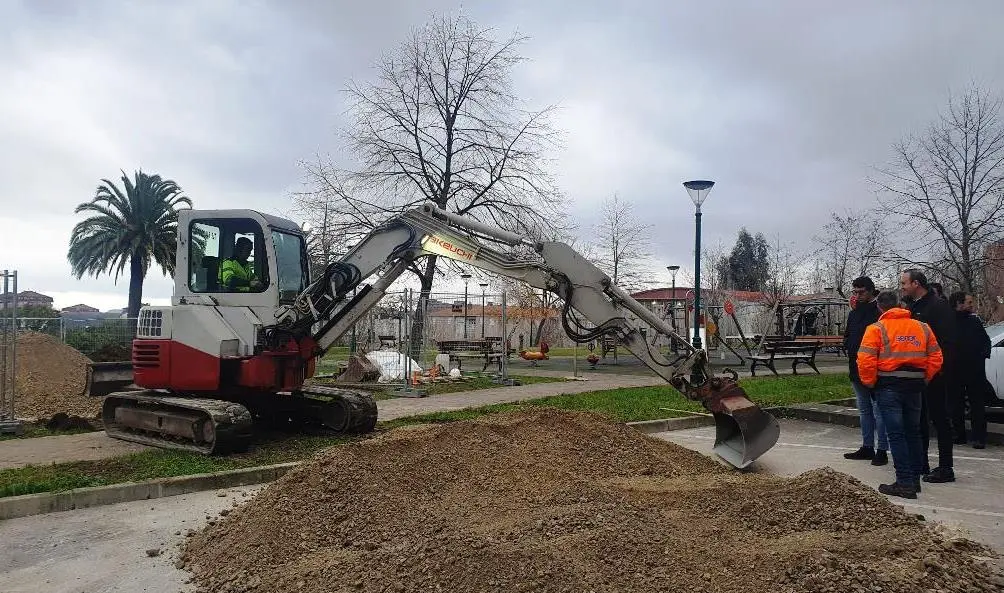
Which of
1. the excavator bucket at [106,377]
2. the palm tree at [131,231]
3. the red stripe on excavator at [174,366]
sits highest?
the palm tree at [131,231]

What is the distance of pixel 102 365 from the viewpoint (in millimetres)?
13422

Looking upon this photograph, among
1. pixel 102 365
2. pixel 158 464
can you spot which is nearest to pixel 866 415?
pixel 158 464

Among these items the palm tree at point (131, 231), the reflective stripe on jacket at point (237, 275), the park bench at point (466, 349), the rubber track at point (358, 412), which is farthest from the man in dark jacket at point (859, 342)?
the palm tree at point (131, 231)

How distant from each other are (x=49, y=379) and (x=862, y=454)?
15.3 metres

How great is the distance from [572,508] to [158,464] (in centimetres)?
513

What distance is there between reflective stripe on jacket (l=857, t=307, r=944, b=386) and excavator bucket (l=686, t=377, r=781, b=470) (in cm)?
118

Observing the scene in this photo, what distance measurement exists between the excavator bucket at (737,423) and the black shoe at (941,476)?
5.05 ft

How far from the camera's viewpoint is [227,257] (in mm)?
8852

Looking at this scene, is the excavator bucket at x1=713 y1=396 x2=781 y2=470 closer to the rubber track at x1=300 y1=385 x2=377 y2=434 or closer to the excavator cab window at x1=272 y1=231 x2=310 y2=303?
the rubber track at x1=300 y1=385 x2=377 y2=434

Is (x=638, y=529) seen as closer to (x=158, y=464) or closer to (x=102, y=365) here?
(x=158, y=464)

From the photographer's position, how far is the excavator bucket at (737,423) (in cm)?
737

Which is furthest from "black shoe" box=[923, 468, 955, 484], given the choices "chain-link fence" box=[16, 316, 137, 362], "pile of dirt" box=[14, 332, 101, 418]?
"chain-link fence" box=[16, 316, 137, 362]

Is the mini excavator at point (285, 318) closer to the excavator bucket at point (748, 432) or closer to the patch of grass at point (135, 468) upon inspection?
the excavator bucket at point (748, 432)

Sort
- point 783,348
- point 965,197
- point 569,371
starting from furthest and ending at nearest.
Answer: point 569,371 < point 783,348 < point 965,197
